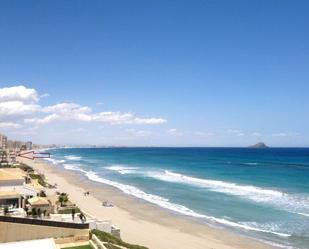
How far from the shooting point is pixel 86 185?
62.2m

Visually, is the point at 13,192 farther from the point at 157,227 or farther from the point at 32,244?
the point at 157,227

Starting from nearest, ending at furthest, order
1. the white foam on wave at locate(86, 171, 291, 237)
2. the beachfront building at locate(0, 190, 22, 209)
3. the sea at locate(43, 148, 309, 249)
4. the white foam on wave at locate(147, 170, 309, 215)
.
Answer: the beachfront building at locate(0, 190, 22, 209)
the sea at locate(43, 148, 309, 249)
the white foam on wave at locate(86, 171, 291, 237)
the white foam on wave at locate(147, 170, 309, 215)

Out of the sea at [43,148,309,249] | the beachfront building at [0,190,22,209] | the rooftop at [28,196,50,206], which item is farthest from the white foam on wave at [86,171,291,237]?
the beachfront building at [0,190,22,209]

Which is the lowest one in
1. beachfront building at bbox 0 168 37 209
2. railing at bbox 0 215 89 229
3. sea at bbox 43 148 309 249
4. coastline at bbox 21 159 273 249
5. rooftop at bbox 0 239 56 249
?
coastline at bbox 21 159 273 249

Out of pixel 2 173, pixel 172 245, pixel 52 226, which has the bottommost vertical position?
pixel 172 245

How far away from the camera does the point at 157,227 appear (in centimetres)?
3338

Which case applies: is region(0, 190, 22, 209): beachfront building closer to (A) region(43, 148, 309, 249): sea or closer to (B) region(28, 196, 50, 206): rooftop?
(B) region(28, 196, 50, 206): rooftop

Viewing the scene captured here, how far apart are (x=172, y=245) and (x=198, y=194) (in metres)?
22.4

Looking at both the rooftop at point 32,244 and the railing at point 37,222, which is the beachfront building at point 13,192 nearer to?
the railing at point 37,222

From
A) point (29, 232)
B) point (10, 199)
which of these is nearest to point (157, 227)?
point (10, 199)

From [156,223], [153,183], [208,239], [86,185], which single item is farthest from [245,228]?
[86,185]

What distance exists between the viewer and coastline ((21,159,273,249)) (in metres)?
28.4

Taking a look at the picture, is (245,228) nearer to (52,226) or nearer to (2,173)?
(52,226)

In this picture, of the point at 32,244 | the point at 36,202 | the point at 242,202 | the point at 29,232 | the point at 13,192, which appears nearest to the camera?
the point at 32,244
